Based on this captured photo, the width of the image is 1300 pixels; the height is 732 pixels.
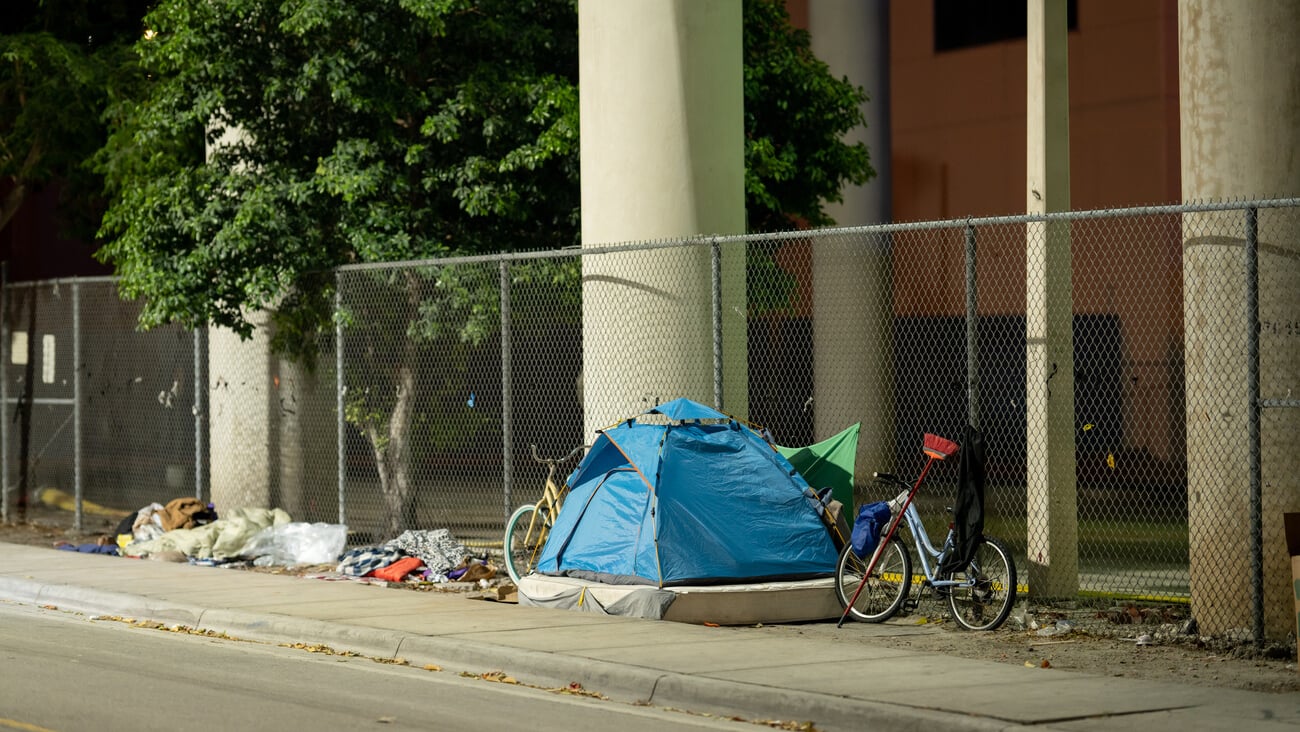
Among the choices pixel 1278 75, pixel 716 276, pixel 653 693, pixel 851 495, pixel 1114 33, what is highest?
pixel 1114 33

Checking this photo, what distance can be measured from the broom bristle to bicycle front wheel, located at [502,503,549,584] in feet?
11.7

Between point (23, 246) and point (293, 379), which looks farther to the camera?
point (23, 246)

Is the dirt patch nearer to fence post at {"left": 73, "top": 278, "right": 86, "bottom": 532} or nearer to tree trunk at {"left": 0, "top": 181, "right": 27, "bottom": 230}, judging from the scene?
fence post at {"left": 73, "top": 278, "right": 86, "bottom": 532}

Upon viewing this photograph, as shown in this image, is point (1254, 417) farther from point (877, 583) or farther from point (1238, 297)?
point (877, 583)

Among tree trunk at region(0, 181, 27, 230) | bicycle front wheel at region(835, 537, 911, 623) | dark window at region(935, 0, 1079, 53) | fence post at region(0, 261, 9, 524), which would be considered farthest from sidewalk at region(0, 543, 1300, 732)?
dark window at region(935, 0, 1079, 53)

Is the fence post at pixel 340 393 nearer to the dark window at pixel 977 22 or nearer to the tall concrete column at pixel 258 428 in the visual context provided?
the tall concrete column at pixel 258 428

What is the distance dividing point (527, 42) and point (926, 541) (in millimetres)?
7959

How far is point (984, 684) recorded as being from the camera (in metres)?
9.45

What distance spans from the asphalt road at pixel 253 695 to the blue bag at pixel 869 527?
305cm

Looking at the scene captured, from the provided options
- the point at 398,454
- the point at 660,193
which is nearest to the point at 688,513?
the point at 660,193

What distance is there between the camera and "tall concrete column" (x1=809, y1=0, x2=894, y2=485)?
1126 inches

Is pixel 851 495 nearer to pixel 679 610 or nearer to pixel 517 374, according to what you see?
pixel 679 610

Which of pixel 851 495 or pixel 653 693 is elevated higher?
pixel 851 495

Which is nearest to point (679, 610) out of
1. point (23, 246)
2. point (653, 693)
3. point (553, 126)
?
point (653, 693)
